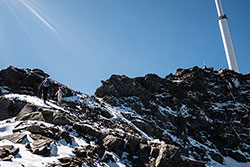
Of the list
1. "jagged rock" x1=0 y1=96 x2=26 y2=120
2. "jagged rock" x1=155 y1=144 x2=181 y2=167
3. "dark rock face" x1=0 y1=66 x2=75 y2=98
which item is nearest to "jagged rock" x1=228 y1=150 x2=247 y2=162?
"jagged rock" x1=155 y1=144 x2=181 y2=167

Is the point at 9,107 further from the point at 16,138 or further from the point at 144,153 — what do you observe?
the point at 144,153

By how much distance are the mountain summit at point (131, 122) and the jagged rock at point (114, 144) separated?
0.04m

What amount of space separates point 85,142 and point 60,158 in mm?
2979

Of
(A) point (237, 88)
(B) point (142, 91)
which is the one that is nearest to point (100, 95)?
(B) point (142, 91)

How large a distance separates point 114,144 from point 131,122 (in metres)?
15.2

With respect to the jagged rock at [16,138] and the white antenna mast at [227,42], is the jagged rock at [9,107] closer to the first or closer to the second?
the jagged rock at [16,138]

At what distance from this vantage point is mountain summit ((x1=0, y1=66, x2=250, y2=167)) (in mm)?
8617

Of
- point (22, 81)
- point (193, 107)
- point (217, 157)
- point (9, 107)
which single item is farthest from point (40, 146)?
point (193, 107)

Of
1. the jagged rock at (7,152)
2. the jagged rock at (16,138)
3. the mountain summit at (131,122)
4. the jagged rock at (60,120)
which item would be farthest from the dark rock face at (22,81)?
the jagged rock at (7,152)

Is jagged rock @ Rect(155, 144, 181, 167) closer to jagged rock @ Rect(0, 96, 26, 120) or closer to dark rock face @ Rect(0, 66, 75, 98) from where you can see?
jagged rock @ Rect(0, 96, 26, 120)

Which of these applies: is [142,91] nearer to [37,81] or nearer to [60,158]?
[37,81]

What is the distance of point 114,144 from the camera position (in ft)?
36.5

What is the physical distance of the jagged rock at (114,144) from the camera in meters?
10.9

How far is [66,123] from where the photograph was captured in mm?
11539
